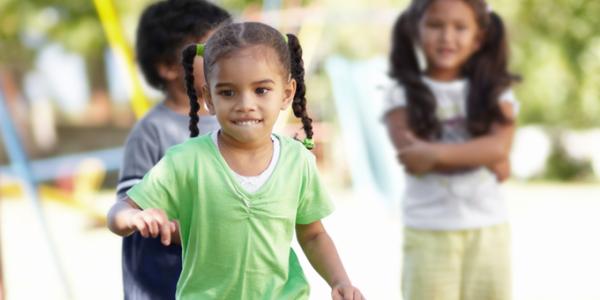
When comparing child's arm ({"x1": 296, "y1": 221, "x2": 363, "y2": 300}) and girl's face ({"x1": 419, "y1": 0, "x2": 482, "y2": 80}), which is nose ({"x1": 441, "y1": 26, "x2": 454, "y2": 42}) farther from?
child's arm ({"x1": 296, "y1": 221, "x2": 363, "y2": 300})

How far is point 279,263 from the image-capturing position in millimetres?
2635

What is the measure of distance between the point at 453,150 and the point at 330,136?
16.0 meters

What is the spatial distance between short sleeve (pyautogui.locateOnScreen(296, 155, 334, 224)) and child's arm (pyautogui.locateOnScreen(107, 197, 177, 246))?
1.38 ft

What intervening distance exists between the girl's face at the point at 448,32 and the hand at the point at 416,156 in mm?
319

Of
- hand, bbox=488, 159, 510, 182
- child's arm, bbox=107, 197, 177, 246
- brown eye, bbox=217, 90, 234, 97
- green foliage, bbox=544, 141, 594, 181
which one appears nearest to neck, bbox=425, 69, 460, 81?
hand, bbox=488, 159, 510, 182

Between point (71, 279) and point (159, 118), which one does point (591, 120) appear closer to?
point (71, 279)

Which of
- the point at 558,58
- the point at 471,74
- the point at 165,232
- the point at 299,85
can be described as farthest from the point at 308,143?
the point at 558,58

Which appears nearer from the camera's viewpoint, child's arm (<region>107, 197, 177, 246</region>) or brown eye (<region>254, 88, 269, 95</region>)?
child's arm (<region>107, 197, 177, 246</region>)

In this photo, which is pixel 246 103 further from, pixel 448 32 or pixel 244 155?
pixel 448 32

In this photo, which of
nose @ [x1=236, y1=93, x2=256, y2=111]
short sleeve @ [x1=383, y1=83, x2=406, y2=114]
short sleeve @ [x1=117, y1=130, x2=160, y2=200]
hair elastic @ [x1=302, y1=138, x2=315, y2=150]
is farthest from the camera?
short sleeve @ [x1=383, y1=83, x2=406, y2=114]

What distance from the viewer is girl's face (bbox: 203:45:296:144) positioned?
2.52m

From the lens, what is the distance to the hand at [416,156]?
12.3ft

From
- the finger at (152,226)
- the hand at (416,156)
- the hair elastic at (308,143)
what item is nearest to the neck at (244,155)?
the hair elastic at (308,143)

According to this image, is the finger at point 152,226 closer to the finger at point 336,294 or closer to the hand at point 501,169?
the finger at point 336,294
